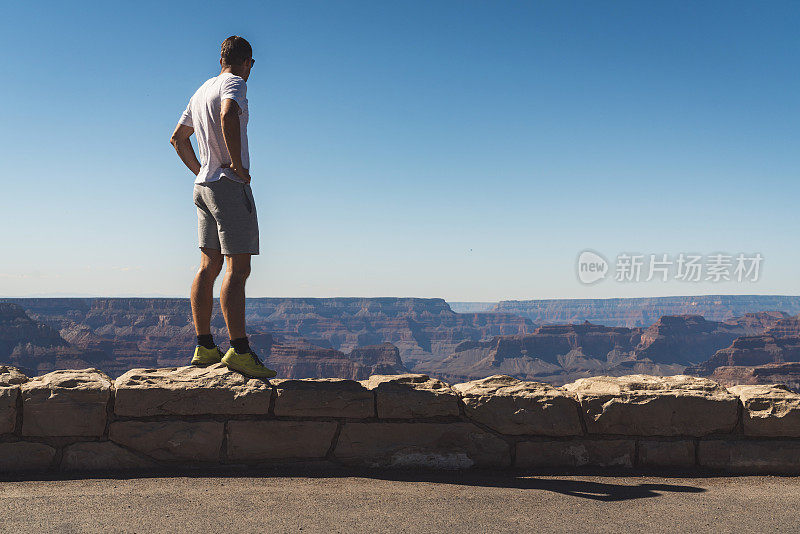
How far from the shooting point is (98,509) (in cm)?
275

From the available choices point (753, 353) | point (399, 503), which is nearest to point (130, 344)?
point (399, 503)

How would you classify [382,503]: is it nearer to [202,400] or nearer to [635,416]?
[202,400]

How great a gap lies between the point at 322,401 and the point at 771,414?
9.69ft

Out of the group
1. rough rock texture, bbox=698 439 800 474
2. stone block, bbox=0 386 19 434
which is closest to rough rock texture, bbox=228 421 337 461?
stone block, bbox=0 386 19 434

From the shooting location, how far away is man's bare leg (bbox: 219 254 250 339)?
3488 millimetres

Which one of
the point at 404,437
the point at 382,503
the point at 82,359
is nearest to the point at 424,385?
the point at 404,437

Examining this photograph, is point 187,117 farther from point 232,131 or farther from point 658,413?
point 658,413

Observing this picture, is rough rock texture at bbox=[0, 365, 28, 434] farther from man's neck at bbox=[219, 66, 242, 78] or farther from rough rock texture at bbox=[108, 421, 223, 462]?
man's neck at bbox=[219, 66, 242, 78]

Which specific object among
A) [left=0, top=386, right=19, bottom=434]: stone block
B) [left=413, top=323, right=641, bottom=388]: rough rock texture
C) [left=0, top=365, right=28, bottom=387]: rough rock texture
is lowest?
[left=413, top=323, right=641, bottom=388]: rough rock texture

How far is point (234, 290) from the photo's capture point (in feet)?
11.5

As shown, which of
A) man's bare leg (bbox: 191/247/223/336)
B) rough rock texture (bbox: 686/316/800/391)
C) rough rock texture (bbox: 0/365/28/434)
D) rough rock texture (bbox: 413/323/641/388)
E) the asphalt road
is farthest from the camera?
rough rock texture (bbox: 413/323/641/388)

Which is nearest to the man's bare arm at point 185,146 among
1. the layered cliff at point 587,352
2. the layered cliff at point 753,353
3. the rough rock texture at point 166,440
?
the rough rock texture at point 166,440

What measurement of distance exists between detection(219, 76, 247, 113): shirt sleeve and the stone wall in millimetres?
1748

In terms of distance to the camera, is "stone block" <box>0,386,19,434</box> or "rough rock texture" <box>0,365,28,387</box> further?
"rough rock texture" <box>0,365,28,387</box>
